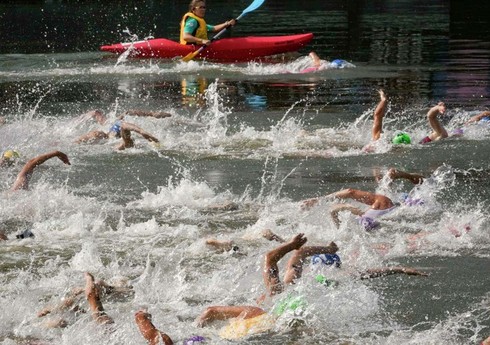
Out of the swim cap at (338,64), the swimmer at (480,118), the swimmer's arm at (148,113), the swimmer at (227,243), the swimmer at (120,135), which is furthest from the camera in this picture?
the swim cap at (338,64)

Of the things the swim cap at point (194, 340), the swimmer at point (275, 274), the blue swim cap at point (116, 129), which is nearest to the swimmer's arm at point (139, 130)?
the blue swim cap at point (116, 129)

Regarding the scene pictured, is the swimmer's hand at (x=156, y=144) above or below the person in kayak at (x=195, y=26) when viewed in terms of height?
below

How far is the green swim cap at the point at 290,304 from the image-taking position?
6.71m

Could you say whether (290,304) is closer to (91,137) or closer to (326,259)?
(326,259)

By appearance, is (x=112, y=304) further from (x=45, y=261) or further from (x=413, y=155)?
(x=413, y=155)

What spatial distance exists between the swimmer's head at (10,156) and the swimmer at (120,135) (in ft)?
3.42

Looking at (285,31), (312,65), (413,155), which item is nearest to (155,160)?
(413,155)

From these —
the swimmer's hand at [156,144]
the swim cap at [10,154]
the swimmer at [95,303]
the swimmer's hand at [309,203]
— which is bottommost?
the swimmer's hand at [156,144]

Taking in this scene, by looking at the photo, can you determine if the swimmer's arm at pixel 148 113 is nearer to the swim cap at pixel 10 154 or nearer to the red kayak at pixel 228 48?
the swim cap at pixel 10 154

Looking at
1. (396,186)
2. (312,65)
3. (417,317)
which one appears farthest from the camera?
(312,65)

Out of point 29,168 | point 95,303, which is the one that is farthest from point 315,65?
point 95,303

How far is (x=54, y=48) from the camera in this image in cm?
2562

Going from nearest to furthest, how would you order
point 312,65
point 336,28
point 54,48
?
point 312,65 < point 54,48 < point 336,28

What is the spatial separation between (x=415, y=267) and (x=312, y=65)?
12430mm
